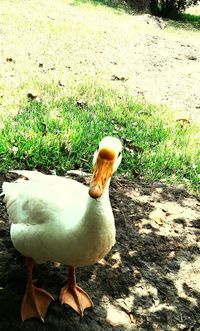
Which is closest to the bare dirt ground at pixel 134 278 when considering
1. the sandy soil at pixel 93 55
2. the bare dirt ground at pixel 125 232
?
the bare dirt ground at pixel 125 232

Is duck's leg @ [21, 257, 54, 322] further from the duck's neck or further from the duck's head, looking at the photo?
the duck's head

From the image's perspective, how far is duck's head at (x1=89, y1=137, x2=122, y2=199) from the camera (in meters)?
2.30

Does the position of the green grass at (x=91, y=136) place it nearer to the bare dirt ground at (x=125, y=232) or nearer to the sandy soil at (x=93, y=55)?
the bare dirt ground at (x=125, y=232)

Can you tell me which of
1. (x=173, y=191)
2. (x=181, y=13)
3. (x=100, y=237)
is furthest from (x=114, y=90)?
(x=181, y=13)

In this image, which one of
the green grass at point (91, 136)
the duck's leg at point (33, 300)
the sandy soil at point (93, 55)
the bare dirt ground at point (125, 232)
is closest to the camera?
the duck's leg at point (33, 300)

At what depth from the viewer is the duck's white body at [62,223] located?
2438 mm

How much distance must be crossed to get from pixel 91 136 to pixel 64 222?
2351 millimetres

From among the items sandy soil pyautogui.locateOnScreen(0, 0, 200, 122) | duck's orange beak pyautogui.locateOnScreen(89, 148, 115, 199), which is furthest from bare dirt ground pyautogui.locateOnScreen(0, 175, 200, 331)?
sandy soil pyautogui.locateOnScreen(0, 0, 200, 122)

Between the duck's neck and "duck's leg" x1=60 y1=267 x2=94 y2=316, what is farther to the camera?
"duck's leg" x1=60 y1=267 x2=94 y2=316

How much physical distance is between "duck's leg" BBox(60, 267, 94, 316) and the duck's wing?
1.70ft

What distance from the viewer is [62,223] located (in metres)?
2.57

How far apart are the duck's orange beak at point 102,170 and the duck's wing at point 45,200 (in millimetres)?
253

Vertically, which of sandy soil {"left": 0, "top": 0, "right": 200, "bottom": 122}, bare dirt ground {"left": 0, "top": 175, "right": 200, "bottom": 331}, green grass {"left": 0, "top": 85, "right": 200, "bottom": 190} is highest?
sandy soil {"left": 0, "top": 0, "right": 200, "bottom": 122}

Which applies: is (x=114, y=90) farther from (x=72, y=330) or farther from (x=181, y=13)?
(x=181, y=13)
